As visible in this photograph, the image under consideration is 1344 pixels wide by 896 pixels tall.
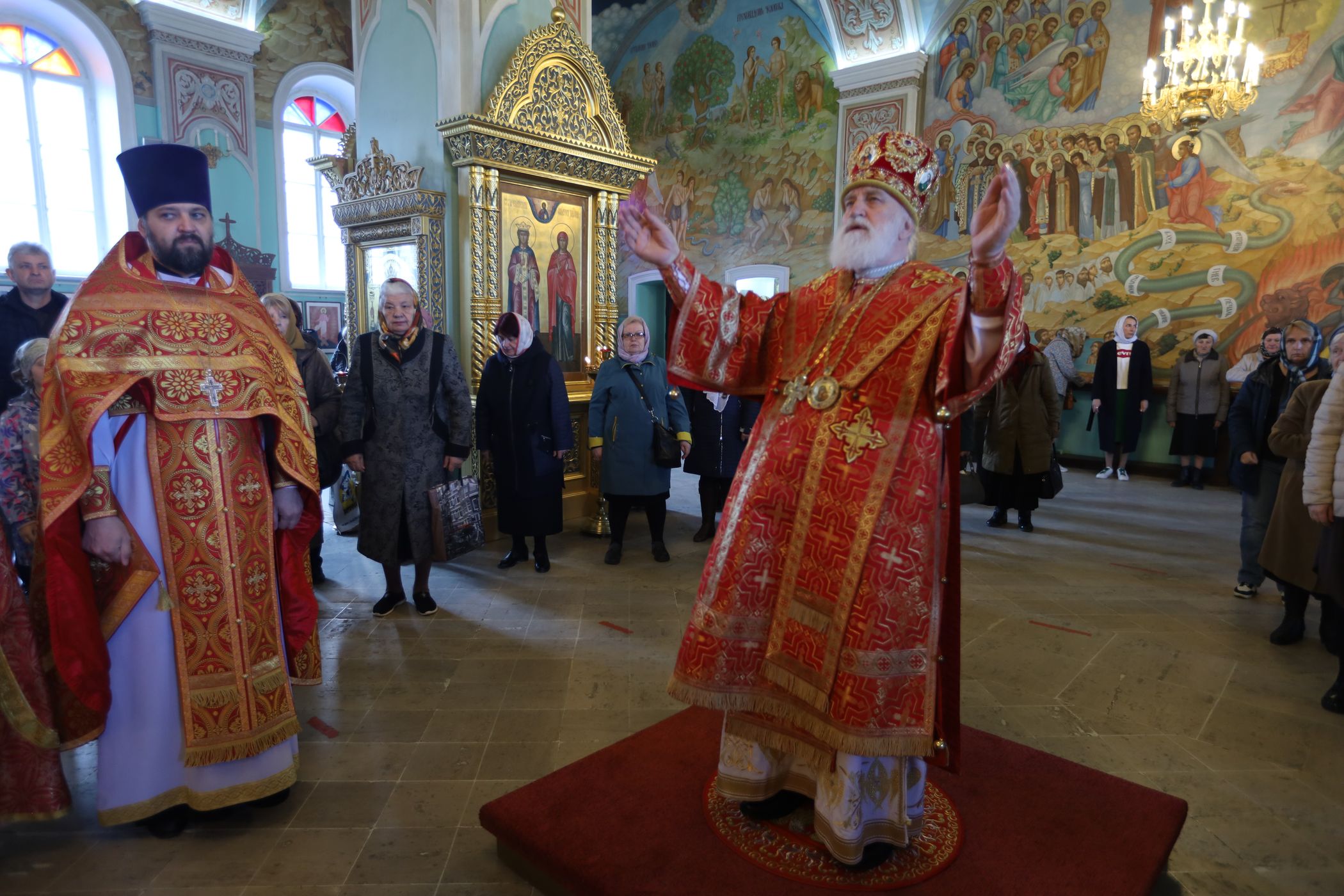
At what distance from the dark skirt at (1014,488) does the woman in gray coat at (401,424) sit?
4.92 m

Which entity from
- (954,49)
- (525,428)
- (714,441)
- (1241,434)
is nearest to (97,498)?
(525,428)

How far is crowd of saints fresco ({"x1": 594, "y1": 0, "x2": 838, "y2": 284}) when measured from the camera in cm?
1352

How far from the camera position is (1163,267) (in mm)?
10375

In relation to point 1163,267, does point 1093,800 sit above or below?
below

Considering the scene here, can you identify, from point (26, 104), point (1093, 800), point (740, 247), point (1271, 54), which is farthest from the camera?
point (740, 247)

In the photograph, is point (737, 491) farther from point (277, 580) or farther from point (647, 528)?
point (647, 528)

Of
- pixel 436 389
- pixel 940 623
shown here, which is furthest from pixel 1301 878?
pixel 436 389

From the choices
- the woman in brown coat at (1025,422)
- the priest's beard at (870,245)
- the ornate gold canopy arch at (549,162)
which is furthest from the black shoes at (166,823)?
the woman in brown coat at (1025,422)

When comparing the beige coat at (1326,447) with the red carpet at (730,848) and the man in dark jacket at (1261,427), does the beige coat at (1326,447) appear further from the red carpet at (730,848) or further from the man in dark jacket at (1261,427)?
the red carpet at (730,848)

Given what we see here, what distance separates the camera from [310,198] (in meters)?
14.7

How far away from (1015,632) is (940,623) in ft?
9.27

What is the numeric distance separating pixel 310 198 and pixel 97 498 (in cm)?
1401

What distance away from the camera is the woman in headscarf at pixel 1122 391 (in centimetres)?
1026

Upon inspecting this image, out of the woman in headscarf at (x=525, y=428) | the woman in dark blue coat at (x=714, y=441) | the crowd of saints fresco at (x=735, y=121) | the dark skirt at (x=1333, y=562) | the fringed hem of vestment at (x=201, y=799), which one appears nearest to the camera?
the fringed hem of vestment at (x=201, y=799)
